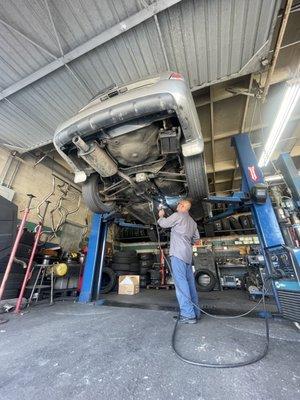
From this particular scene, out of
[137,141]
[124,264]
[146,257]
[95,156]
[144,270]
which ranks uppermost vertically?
[137,141]

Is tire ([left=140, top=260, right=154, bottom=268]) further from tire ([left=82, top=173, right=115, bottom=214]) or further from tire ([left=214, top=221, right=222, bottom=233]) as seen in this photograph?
tire ([left=82, top=173, right=115, bottom=214])

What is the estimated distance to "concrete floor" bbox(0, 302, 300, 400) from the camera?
0.81m

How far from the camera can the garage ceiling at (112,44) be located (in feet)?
5.65

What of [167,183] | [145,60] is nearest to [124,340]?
[167,183]

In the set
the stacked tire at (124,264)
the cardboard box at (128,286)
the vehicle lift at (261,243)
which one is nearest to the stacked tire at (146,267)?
the stacked tire at (124,264)

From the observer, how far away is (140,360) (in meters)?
1.08

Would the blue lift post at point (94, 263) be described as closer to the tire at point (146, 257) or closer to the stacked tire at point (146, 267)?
the stacked tire at point (146, 267)

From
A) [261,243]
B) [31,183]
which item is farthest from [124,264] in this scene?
[261,243]

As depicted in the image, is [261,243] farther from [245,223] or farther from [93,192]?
[245,223]

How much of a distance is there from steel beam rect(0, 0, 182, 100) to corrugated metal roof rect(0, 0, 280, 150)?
4cm

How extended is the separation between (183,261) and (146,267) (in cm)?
379

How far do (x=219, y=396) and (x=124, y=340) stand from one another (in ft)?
2.65

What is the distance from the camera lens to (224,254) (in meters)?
5.76

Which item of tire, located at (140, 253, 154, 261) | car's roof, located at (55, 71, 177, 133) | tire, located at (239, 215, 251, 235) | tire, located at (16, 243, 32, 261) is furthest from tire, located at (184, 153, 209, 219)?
tire, located at (239, 215, 251, 235)
